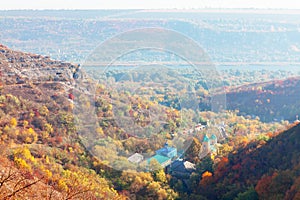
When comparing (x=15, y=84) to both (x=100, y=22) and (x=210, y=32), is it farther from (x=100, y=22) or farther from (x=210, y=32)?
(x=210, y=32)

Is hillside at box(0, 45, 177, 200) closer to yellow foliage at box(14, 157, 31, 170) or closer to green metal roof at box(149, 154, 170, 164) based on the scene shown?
yellow foliage at box(14, 157, 31, 170)

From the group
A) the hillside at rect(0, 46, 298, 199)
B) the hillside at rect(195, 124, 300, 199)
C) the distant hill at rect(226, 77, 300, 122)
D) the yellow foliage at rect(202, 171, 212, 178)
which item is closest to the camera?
the hillside at rect(195, 124, 300, 199)

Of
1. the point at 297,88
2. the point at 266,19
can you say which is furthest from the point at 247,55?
the point at 297,88

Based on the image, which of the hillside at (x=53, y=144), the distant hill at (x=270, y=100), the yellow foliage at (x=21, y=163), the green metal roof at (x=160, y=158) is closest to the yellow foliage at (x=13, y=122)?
the hillside at (x=53, y=144)

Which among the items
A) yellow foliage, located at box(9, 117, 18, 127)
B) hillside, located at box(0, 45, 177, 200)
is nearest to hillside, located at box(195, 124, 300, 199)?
hillside, located at box(0, 45, 177, 200)

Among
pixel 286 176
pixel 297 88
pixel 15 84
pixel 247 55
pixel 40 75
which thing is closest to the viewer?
pixel 286 176

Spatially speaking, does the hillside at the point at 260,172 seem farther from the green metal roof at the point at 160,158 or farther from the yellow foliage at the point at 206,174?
the green metal roof at the point at 160,158
